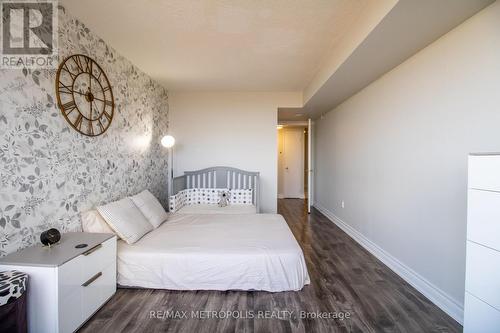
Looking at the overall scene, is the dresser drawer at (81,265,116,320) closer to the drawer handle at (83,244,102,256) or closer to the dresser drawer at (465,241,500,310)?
the drawer handle at (83,244,102,256)

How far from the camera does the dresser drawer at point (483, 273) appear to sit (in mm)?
1154

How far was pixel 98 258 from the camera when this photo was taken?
1.81 meters

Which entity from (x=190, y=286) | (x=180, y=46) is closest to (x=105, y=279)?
(x=190, y=286)

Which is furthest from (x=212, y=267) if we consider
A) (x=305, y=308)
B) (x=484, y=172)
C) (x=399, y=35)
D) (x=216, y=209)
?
(x=399, y=35)

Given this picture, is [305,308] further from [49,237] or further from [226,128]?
[226,128]

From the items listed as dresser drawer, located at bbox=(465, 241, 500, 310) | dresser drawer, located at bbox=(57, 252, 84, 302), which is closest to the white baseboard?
dresser drawer, located at bbox=(465, 241, 500, 310)

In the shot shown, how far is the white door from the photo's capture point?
7281 mm

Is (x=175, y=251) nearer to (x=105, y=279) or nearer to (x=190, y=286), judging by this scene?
(x=190, y=286)

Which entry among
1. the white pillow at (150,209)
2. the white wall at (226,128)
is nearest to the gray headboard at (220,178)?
the white wall at (226,128)

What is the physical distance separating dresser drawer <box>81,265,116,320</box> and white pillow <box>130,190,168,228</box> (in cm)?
73

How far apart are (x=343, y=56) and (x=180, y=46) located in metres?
1.80

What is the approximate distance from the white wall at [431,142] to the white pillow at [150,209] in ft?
9.12

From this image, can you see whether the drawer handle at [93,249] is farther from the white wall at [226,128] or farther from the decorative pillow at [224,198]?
the white wall at [226,128]

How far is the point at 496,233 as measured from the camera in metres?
1.16
